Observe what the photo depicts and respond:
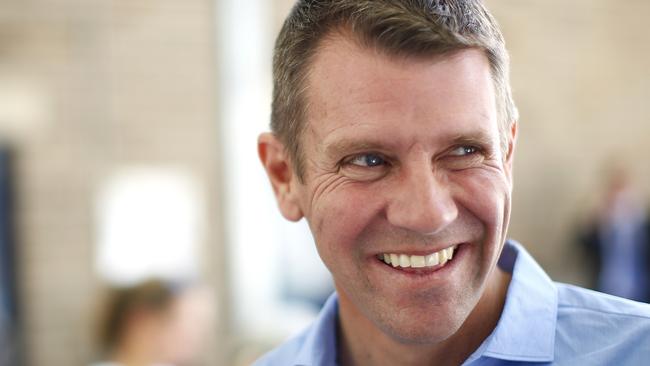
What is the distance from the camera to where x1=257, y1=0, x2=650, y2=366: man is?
103 cm

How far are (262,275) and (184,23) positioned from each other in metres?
2.12

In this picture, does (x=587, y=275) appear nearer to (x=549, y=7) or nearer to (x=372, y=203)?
(x=549, y=7)

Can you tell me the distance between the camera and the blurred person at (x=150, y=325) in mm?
2830

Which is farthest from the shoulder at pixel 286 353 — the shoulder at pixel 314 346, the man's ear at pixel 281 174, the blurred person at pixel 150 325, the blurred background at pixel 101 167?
the blurred background at pixel 101 167

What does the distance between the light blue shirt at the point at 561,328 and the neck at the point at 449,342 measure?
0.05m

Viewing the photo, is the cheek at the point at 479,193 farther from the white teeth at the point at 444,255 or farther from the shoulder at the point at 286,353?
the shoulder at the point at 286,353

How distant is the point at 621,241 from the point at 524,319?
542 cm

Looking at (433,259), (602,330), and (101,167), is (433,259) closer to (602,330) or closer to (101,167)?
(602,330)

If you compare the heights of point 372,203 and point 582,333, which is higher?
point 372,203

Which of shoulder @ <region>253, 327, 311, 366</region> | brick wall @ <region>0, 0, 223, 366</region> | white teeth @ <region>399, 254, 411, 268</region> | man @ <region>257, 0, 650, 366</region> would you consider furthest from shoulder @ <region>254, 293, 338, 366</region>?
brick wall @ <region>0, 0, 223, 366</region>

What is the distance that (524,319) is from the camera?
110cm

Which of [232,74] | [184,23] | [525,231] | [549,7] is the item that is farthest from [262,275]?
[549,7]

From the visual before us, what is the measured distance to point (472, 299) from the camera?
107 cm

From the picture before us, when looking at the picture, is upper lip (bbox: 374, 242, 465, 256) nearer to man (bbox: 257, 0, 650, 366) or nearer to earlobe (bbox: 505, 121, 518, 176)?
man (bbox: 257, 0, 650, 366)
